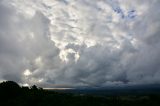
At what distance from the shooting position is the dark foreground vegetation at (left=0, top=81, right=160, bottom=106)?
6006 cm

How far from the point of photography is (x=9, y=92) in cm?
7575

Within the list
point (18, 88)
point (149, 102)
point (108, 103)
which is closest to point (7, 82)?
point (18, 88)

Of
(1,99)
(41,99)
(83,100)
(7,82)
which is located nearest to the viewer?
(83,100)

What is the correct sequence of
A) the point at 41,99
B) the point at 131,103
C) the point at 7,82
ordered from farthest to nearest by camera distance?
the point at 7,82, the point at 41,99, the point at 131,103

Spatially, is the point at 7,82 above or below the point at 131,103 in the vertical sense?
above

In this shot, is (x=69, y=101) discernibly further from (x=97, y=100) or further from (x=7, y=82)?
(x=7, y=82)

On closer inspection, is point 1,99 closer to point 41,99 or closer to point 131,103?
point 41,99

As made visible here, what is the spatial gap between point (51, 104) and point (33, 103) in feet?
18.1

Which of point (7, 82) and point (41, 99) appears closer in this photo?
point (41, 99)

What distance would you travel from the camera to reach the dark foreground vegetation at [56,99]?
60062mm

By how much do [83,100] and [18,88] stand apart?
23996 mm

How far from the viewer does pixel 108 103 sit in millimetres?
60031

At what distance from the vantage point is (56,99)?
215 feet

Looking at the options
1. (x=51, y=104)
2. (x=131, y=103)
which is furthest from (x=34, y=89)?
(x=131, y=103)
